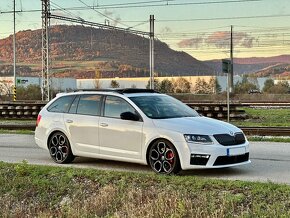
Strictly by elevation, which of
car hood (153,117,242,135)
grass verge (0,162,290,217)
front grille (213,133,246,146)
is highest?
car hood (153,117,242,135)

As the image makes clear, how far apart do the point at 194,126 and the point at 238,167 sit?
1893 mm

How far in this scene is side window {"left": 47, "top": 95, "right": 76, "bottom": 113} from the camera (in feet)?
39.9

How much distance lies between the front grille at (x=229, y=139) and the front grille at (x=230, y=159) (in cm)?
25

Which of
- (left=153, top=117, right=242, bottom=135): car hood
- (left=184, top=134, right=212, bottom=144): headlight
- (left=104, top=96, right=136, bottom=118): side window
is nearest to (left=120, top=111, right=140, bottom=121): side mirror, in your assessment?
(left=104, top=96, right=136, bottom=118): side window

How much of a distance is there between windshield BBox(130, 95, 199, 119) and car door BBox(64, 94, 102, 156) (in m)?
0.98

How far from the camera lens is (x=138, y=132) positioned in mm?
10430

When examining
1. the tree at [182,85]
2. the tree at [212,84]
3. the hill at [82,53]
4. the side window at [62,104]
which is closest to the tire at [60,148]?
the side window at [62,104]

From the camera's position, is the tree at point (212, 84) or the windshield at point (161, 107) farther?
the tree at point (212, 84)

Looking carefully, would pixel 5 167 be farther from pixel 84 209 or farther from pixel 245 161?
pixel 245 161

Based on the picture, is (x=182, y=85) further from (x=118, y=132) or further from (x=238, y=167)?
(x=118, y=132)

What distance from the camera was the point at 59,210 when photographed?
9.16m

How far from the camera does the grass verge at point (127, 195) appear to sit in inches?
312

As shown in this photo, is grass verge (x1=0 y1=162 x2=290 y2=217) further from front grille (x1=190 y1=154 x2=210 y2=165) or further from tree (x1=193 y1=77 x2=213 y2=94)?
tree (x1=193 y1=77 x2=213 y2=94)

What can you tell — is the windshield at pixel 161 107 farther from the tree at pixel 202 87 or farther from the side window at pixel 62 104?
the tree at pixel 202 87
